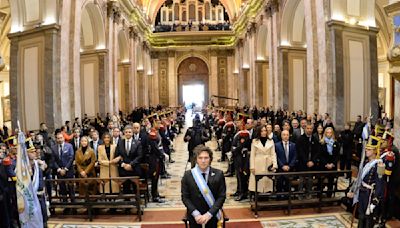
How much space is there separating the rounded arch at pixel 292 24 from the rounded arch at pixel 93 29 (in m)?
8.79

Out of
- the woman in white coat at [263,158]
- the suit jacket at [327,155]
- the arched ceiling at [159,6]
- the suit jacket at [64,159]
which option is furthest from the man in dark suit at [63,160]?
the arched ceiling at [159,6]

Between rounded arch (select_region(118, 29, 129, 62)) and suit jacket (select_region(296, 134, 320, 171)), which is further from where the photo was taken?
rounded arch (select_region(118, 29, 129, 62))

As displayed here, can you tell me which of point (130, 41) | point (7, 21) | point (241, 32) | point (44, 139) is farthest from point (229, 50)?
point (44, 139)

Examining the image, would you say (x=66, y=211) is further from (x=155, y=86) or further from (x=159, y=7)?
(x=159, y=7)

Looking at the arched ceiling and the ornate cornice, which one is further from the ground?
the arched ceiling

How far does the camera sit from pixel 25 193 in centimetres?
614

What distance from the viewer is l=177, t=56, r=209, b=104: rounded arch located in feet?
140

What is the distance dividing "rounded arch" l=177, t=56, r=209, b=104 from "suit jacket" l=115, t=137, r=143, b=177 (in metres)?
34.6

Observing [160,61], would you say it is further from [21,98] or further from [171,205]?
[171,205]

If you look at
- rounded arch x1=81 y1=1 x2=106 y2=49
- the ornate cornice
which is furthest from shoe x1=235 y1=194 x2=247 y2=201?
the ornate cornice

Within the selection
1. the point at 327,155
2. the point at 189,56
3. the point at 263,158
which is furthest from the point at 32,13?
the point at 189,56

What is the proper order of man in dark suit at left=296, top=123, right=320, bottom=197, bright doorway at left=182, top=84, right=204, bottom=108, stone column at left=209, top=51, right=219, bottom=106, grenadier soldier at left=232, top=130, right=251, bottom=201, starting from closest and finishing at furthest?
man in dark suit at left=296, top=123, right=320, bottom=197 < grenadier soldier at left=232, top=130, right=251, bottom=201 < stone column at left=209, top=51, right=219, bottom=106 < bright doorway at left=182, top=84, right=204, bottom=108

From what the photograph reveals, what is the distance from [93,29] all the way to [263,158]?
14276mm

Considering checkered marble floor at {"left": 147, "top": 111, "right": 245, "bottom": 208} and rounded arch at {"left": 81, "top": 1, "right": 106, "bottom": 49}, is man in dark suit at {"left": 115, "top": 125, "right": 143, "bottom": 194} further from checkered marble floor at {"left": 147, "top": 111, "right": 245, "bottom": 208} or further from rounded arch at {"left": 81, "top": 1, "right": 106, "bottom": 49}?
rounded arch at {"left": 81, "top": 1, "right": 106, "bottom": 49}
